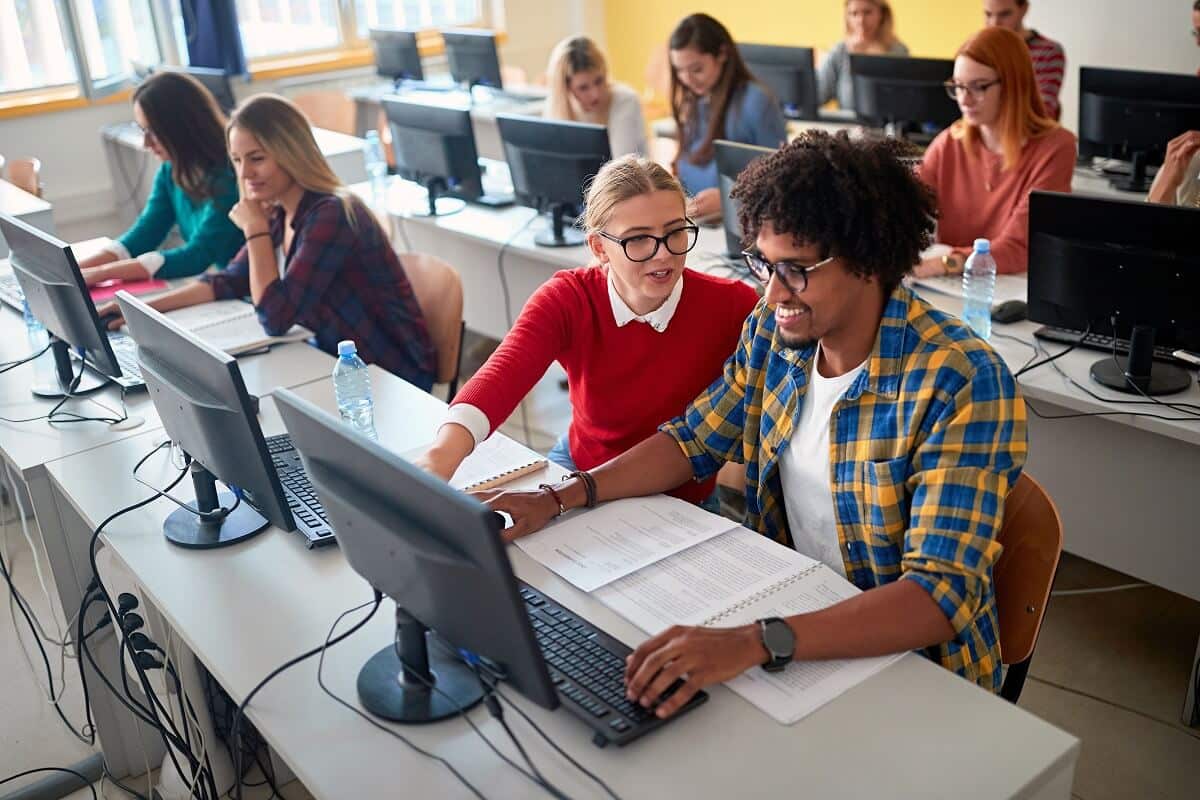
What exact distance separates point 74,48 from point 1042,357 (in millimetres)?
4954

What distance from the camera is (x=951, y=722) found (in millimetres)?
1279

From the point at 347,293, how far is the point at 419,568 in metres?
1.65

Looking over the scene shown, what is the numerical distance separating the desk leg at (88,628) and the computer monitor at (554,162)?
69.7 inches

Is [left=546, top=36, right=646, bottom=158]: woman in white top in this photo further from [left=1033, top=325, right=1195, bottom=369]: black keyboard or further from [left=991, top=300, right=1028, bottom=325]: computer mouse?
[left=1033, top=325, right=1195, bottom=369]: black keyboard

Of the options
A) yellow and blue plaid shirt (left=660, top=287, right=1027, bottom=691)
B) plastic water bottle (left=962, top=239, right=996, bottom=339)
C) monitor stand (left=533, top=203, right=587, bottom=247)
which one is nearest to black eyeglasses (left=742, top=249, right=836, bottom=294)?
yellow and blue plaid shirt (left=660, top=287, right=1027, bottom=691)

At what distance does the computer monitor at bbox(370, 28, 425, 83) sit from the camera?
6.19 meters

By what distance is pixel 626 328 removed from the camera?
205cm

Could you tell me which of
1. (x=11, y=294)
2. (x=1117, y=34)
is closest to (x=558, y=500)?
(x=11, y=294)

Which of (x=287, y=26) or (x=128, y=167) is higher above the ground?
(x=287, y=26)

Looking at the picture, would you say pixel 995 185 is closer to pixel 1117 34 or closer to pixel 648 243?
pixel 648 243

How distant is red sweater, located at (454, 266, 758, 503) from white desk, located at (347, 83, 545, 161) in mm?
3441

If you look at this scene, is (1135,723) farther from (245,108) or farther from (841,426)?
(245,108)

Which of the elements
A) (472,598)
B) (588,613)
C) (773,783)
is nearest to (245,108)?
(588,613)

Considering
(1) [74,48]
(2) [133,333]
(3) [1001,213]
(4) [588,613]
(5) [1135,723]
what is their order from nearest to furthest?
(4) [588,613]
(2) [133,333]
(5) [1135,723]
(3) [1001,213]
(1) [74,48]
